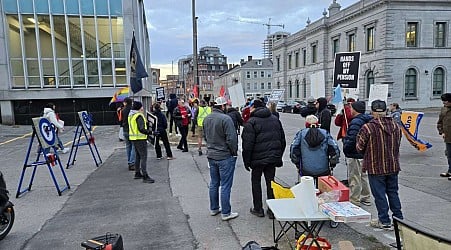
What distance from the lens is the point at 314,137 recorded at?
179 inches

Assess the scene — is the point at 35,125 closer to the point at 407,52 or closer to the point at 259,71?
the point at 407,52

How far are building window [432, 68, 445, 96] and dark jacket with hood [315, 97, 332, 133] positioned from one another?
37.6m

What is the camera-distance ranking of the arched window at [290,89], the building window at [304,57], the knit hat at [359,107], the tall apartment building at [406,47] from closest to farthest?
the knit hat at [359,107] < the tall apartment building at [406,47] < the building window at [304,57] < the arched window at [290,89]

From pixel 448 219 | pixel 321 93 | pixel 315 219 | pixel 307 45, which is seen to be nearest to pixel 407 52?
pixel 307 45

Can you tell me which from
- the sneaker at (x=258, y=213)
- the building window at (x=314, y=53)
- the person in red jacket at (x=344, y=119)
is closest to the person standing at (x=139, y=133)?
the sneaker at (x=258, y=213)

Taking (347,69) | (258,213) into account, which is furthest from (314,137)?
(347,69)

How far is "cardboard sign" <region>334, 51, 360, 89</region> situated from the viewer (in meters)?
7.54

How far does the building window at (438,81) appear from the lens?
121ft

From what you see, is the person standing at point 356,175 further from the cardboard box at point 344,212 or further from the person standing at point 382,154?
the cardboard box at point 344,212

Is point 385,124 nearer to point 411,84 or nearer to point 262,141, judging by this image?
point 262,141

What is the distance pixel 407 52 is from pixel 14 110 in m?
38.7

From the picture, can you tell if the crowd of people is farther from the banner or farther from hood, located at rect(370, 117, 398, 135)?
the banner

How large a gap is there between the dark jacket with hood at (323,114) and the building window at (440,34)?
38.6 metres

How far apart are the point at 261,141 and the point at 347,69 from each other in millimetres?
4197
